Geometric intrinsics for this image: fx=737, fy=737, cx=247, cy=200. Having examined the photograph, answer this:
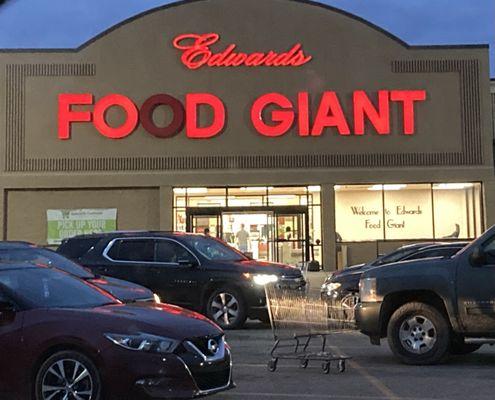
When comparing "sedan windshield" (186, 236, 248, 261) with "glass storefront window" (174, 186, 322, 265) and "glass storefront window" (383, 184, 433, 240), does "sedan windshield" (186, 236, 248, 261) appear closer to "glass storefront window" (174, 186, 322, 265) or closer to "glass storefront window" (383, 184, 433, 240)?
"glass storefront window" (174, 186, 322, 265)

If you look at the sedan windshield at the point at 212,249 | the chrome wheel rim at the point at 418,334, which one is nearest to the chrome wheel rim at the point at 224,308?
the sedan windshield at the point at 212,249

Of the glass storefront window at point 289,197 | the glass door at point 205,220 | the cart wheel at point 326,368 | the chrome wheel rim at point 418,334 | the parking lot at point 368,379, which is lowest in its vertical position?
the parking lot at point 368,379

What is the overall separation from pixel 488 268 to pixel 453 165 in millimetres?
20157

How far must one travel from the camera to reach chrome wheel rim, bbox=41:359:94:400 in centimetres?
633

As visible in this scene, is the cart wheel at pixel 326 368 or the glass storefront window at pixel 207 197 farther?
the glass storefront window at pixel 207 197

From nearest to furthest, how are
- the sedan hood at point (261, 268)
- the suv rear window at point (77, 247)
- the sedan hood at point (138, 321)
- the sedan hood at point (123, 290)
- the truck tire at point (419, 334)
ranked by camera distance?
1. the sedan hood at point (138, 321)
2. the truck tire at point (419, 334)
3. the sedan hood at point (123, 290)
4. the sedan hood at point (261, 268)
5. the suv rear window at point (77, 247)

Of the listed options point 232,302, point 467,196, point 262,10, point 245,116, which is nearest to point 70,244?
point 232,302

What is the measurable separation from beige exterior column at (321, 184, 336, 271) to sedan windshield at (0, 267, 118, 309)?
69.1 ft

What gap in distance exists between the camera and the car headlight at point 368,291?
977cm

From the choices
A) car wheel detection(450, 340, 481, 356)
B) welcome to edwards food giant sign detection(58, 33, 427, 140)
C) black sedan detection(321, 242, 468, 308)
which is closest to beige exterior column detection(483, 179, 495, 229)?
welcome to edwards food giant sign detection(58, 33, 427, 140)

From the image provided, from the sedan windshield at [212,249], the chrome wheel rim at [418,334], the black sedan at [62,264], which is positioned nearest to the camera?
the chrome wheel rim at [418,334]

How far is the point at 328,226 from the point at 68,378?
73.7 feet

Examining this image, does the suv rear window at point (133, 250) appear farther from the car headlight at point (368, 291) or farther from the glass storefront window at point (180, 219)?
the glass storefront window at point (180, 219)

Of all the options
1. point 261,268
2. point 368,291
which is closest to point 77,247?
point 261,268
